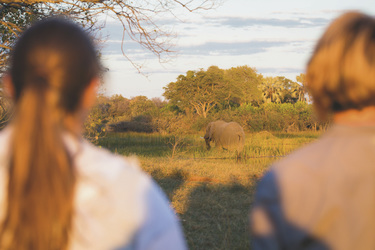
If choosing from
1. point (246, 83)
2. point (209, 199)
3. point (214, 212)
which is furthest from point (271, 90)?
point (214, 212)

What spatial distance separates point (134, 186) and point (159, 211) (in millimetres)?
89

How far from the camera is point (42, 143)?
100cm

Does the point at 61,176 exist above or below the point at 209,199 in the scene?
above

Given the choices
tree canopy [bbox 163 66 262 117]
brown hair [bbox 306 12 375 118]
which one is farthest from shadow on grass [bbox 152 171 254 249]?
tree canopy [bbox 163 66 262 117]

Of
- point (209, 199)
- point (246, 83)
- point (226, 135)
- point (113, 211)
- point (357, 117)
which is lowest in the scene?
point (246, 83)

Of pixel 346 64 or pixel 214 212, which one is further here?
pixel 214 212

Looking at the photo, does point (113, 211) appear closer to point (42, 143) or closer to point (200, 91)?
point (42, 143)

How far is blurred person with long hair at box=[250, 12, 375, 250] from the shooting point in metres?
1.13

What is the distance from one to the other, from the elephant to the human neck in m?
13.7

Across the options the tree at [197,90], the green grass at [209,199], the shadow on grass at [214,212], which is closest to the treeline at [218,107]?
the tree at [197,90]

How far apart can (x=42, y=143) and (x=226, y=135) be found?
15.4 m

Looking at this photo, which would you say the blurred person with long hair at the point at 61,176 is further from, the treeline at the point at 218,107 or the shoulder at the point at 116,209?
the treeline at the point at 218,107

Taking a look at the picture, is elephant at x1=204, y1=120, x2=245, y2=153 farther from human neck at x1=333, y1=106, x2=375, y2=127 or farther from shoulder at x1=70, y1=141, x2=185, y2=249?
shoulder at x1=70, y1=141, x2=185, y2=249

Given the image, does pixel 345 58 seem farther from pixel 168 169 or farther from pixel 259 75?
pixel 259 75
